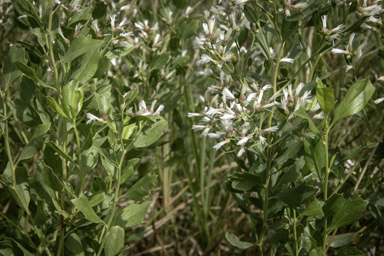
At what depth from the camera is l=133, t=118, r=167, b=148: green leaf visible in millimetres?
868

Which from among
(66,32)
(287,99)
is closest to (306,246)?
(287,99)

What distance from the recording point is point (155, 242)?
1.78 metres

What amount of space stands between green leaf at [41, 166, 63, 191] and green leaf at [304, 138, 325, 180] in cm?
55

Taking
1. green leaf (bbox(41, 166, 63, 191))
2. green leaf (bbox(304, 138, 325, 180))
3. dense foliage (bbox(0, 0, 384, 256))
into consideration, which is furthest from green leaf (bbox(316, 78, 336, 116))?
green leaf (bbox(41, 166, 63, 191))

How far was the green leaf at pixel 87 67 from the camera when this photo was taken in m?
0.86

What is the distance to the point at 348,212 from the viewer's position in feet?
2.70

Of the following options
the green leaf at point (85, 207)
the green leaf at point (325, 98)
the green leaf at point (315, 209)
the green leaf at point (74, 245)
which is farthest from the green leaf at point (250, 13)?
the green leaf at point (74, 245)

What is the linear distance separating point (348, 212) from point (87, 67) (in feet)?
2.24

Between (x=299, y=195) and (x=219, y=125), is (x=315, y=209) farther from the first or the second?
(x=219, y=125)

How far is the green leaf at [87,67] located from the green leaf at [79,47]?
0.20 feet

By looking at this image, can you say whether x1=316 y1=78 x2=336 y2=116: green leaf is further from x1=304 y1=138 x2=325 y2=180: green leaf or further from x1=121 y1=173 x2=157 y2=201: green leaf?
x1=121 y1=173 x2=157 y2=201: green leaf

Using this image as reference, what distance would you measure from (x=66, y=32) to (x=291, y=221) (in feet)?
2.42

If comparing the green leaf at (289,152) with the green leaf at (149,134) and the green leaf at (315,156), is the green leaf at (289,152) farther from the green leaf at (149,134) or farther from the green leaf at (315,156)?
the green leaf at (149,134)

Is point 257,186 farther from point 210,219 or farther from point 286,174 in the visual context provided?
point 210,219
